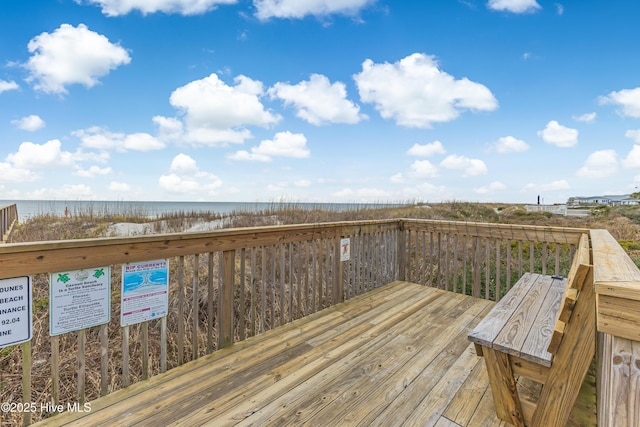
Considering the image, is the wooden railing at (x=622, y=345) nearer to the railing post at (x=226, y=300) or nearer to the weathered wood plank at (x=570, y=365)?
the weathered wood plank at (x=570, y=365)

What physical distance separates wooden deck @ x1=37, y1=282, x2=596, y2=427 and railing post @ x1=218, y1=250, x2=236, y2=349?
0.11m

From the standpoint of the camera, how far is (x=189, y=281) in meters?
4.11

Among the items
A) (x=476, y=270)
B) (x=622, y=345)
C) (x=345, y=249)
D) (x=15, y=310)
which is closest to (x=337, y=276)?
(x=345, y=249)

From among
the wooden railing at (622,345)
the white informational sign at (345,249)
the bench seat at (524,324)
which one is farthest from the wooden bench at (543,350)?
the white informational sign at (345,249)

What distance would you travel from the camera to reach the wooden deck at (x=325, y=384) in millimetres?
1519

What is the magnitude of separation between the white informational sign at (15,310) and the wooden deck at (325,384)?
50cm

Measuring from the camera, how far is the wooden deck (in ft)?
4.98

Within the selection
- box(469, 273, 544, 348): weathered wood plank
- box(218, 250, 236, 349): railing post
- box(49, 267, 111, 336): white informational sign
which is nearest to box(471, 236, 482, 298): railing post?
box(469, 273, 544, 348): weathered wood plank

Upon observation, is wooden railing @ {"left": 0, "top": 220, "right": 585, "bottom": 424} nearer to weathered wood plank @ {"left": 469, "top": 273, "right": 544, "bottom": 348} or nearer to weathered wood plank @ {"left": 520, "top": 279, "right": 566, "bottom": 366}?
weathered wood plank @ {"left": 469, "top": 273, "right": 544, "bottom": 348}

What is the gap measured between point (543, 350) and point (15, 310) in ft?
8.18

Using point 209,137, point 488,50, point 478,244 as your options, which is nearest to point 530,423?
point 478,244

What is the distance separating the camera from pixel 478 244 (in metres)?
3.49

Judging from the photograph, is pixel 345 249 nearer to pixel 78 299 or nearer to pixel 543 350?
pixel 543 350

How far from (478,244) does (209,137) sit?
31.8 ft
